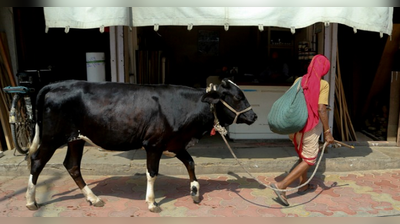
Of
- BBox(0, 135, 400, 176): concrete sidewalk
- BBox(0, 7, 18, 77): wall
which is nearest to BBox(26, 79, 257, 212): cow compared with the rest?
BBox(0, 135, 400, 176): concrete sidewalk

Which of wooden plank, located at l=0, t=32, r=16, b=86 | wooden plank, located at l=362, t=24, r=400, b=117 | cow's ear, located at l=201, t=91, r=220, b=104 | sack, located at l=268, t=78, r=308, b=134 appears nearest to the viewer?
cow's ear, located at l=201, t=91, r=220, b=104

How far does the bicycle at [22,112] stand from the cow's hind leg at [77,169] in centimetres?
146

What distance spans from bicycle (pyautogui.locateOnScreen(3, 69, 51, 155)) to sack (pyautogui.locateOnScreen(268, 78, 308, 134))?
3601 millimetres

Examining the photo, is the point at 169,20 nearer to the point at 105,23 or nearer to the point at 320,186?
the point at 105,23

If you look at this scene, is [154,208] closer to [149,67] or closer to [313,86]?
[313,86]

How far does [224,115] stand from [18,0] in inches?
134

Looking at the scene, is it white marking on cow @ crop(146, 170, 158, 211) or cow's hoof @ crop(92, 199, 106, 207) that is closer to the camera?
white marking on cow @ crop(146, 170, 158, 211)

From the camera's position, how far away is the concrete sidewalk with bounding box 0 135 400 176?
5281mm

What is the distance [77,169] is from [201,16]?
2353 mm

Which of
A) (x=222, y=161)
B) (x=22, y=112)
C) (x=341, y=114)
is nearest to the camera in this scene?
(x=222, y=161)

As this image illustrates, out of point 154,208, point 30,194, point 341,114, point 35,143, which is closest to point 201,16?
point 154,208

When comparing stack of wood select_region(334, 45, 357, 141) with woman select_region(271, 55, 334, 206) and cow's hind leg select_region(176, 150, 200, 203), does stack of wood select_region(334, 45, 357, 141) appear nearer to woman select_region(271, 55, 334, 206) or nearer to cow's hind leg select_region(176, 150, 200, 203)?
woman select_region(271, 55, 334, 206)

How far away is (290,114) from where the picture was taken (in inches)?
158

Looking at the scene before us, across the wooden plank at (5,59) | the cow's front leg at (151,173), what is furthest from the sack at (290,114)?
the wooden plank at (5,59)
